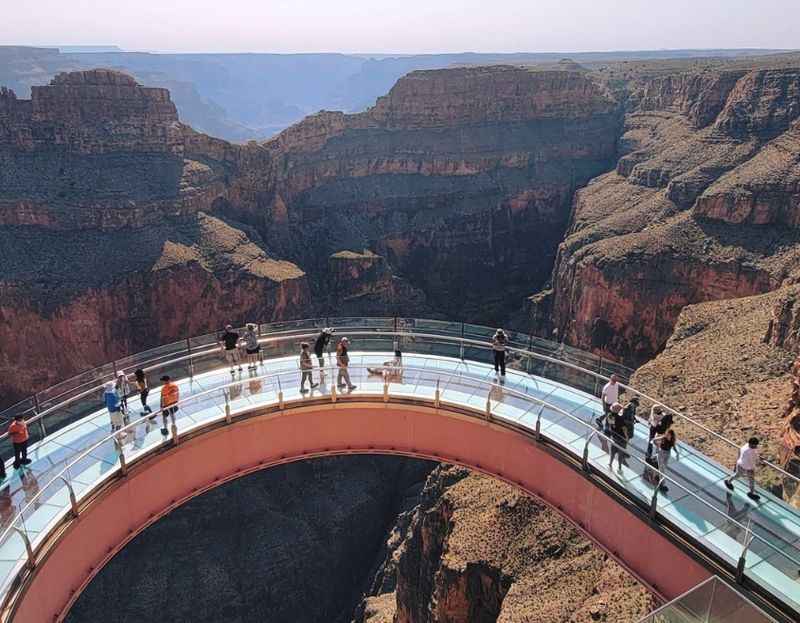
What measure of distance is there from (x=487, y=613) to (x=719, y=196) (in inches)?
1704

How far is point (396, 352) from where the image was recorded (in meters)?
25.5

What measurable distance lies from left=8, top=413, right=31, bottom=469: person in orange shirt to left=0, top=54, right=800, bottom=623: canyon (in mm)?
15920

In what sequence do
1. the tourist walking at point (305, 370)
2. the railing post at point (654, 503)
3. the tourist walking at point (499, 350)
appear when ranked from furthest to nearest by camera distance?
the tourist walking at point (499, 350), the tourist walking at point (305, 370), the railing post at point (654, 503)

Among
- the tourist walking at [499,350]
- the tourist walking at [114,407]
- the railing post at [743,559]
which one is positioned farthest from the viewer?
the tourist walking at [499,350]

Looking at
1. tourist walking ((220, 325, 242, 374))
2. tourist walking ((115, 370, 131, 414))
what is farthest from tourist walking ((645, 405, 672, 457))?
tourist walking ((115, 370, 131, 414))

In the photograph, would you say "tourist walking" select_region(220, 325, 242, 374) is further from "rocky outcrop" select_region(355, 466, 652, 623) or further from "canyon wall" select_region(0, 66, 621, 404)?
"canyon wall" select_region(0, 66, 621, 404)

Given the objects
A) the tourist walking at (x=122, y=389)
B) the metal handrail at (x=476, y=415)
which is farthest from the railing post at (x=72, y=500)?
the tourist walking at (x=122, y=389)

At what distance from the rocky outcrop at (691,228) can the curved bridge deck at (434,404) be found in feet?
109

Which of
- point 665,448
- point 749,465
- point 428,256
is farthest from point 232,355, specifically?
point 428,256

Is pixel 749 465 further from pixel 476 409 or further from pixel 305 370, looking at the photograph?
pixel 305 370

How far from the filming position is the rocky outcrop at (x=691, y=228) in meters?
53.5

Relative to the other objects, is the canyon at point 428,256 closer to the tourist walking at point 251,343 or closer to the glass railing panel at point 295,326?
the glass railing panel at point 295,326

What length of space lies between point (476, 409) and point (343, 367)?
4.54m

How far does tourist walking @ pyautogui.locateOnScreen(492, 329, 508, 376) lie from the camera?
2370cm
